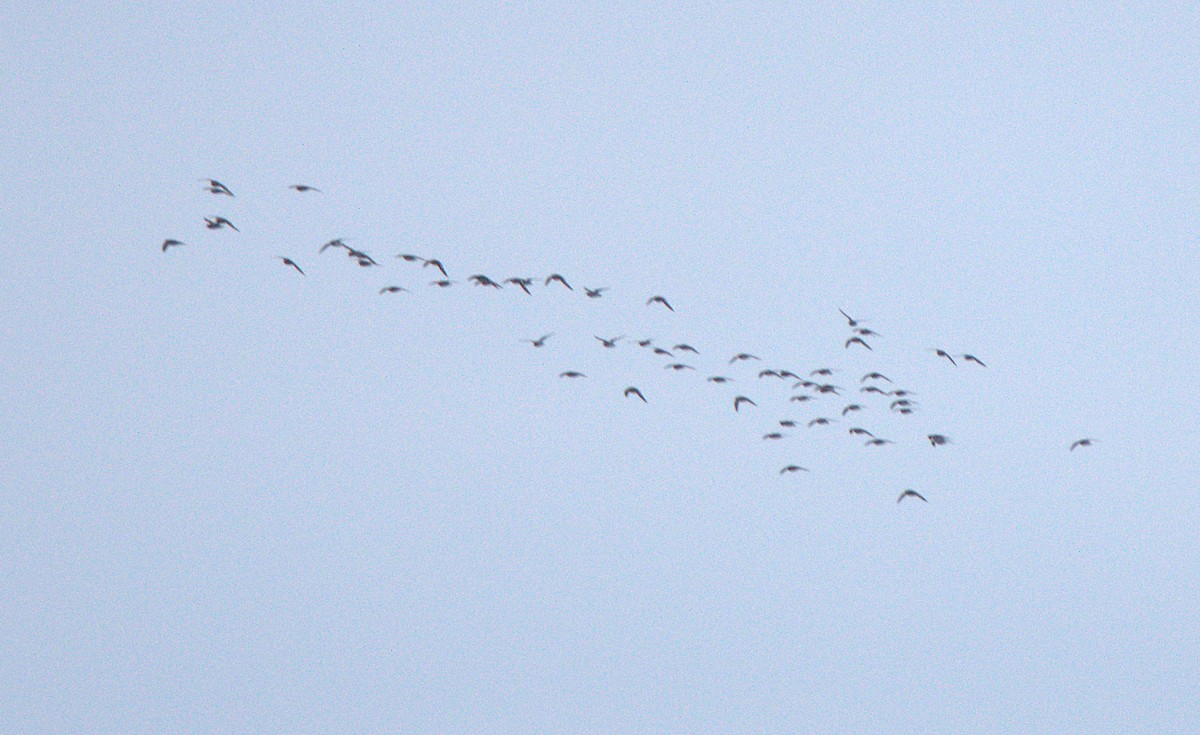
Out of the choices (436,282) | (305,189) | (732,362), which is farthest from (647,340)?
(305,189)

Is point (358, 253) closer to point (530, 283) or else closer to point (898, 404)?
point (530, 283)

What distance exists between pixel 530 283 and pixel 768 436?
41.5 ft

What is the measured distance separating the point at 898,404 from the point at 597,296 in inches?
601

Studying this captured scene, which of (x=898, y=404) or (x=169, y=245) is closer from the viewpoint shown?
(x=169, y=245)

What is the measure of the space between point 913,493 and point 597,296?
17605 mm

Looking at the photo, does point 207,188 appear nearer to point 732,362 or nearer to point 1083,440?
point 732,362

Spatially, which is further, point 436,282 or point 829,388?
point 829,388

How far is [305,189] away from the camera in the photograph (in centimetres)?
6612

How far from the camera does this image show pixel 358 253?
2672 inches

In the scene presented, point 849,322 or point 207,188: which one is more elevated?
point 849,322

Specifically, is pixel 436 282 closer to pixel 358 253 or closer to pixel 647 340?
pixel 358 253

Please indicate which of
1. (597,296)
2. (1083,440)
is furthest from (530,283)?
(1083,440)

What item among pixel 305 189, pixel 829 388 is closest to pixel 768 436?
pixel 829 388

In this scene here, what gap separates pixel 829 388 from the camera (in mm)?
75688
